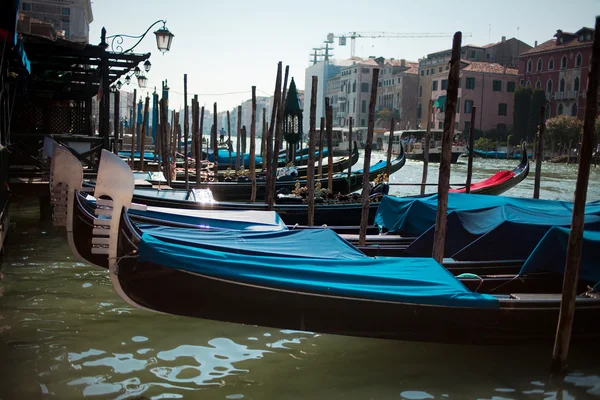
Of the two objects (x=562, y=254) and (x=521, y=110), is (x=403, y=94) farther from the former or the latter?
(x=562, y=254)

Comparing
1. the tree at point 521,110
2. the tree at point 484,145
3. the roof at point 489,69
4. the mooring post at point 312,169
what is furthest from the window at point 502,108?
the mooring post at point 312,169

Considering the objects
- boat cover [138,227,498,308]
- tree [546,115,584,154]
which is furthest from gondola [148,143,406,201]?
tree [546,115,584,154]

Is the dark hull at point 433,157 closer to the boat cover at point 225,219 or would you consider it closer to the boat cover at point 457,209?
the boat cover at point 457,209

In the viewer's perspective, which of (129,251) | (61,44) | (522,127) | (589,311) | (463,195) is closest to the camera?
(129,251)

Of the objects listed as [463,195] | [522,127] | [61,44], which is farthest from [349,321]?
[522,127]

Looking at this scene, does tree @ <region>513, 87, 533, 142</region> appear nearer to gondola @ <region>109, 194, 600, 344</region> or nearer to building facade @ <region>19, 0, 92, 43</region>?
building facade @ <region>19, 0, 92, 43</region>

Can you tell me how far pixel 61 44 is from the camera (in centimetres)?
720

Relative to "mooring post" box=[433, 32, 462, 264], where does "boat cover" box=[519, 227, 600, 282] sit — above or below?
below

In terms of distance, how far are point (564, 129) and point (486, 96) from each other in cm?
821

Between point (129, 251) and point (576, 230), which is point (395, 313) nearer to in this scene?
point (576, 230)

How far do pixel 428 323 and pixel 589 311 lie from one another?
105 centimetres

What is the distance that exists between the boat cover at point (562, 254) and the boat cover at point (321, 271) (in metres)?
0.76

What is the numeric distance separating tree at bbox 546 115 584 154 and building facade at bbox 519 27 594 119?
1.68m

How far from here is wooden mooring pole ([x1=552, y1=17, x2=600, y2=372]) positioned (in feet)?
10.5
